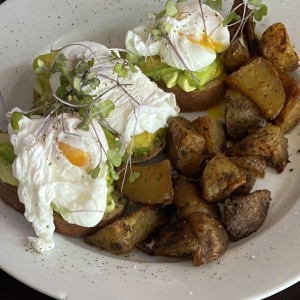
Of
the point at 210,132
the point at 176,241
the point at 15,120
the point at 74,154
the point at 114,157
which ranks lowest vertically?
the point at 176,241

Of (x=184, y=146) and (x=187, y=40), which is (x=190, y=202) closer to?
(x=184, y=146)

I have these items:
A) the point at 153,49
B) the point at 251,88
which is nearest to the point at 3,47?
the point at 153,49

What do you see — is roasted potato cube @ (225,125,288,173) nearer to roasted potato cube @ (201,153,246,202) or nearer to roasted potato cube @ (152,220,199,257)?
roasted potato cube @ (201,153,246,202)

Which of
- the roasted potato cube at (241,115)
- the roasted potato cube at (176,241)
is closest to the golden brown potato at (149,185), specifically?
the roasted potato cube at (176,241)

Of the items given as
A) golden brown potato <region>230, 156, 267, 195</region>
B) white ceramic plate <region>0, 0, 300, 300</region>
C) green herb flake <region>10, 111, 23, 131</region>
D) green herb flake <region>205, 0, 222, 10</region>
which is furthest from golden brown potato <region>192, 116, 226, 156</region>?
green herb flake <region>10, 111, 23, 131</region>

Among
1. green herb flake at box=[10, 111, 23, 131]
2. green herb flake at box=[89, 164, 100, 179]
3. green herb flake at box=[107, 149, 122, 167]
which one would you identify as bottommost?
green herb flake at box=[107, 149, 122, 167]

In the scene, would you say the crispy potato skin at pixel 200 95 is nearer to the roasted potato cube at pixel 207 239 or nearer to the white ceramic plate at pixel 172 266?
the white ceramic plate at pixel 172 266

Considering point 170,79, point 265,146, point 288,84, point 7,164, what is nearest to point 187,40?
point 170,79
